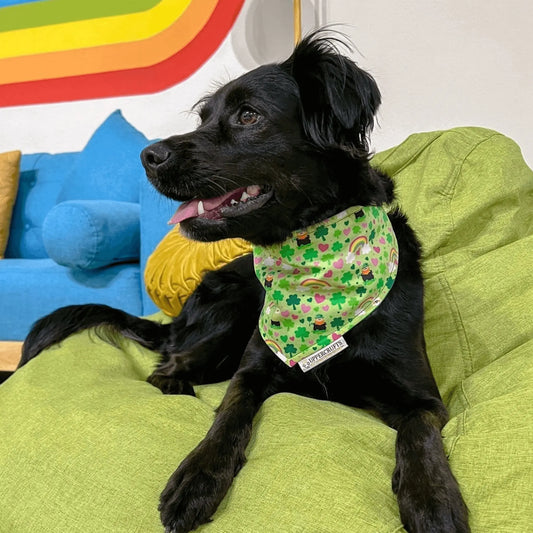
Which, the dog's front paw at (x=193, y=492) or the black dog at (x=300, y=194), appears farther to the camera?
the black dog at (x=300, y=194)

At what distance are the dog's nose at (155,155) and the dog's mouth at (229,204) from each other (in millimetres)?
111

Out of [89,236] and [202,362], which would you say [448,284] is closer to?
[202,362]

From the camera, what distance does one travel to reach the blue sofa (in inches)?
96.3

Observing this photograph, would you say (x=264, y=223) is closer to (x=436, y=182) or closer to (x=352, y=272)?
(x=352, y=272)

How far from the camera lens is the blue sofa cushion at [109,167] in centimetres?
305

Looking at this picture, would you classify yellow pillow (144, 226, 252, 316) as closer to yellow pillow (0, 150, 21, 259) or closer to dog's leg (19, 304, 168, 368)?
dog's leg (19, 304, 168, 368)

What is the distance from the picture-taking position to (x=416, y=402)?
1062 millimetres

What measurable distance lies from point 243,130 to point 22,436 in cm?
79

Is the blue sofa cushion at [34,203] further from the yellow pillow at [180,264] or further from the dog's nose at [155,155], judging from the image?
the dog's nose at [155,155]

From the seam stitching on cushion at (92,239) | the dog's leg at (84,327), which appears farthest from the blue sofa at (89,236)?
the dog's leg at (84,327)

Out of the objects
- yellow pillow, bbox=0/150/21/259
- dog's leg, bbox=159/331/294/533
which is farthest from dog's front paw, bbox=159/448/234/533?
yellow pillow, bbox=0/150/21/259

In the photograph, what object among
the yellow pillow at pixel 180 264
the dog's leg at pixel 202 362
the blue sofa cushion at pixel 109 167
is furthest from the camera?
the blue sofa cushion at pixel 109 167

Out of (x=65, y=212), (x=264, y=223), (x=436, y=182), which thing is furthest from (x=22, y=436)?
(x=65, y=212)

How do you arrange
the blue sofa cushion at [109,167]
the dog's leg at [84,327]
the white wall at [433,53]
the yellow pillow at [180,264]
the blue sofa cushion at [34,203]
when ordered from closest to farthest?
the dog's leg at [84,327] → the yellow pillow at [180,264] → the white wall at [433,53] → the blue sofa cushion at [109,167] → the blue sofa cushion at [34,203]
